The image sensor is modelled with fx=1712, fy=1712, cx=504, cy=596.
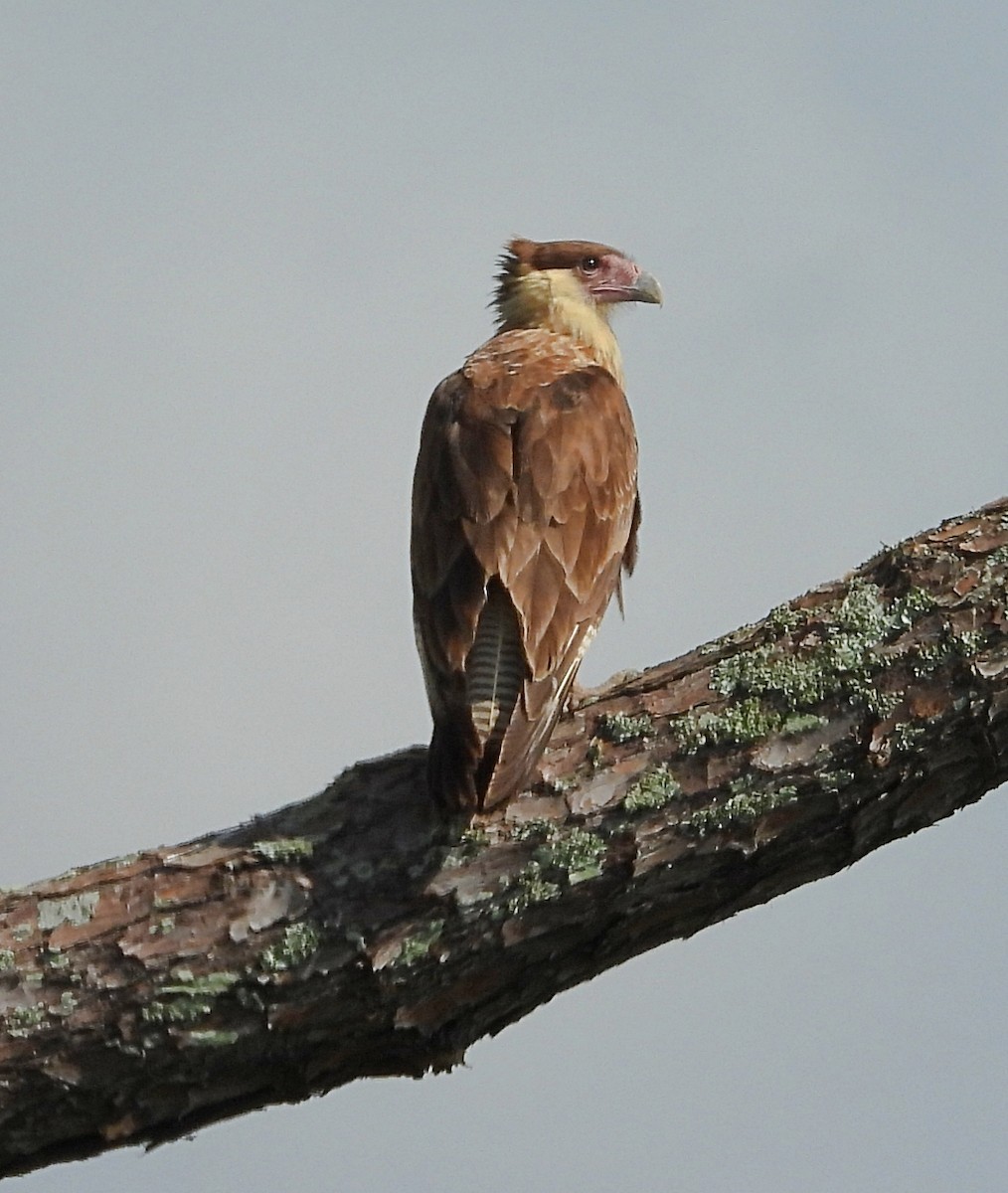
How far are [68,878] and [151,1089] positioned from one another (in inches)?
18.7

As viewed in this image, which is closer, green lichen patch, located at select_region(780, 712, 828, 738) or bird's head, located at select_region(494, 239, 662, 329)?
green lichen patch, located at select_region(780, 712, 828, 738)

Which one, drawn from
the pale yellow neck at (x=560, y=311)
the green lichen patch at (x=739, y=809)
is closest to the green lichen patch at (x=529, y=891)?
the green lichen patch at (x=739, y=809)

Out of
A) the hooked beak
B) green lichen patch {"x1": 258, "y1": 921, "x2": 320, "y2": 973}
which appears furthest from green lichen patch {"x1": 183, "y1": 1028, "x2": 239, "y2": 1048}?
the hooked beak

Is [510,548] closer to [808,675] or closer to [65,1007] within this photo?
[808,675]

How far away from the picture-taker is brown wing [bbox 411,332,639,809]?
12.0 feet

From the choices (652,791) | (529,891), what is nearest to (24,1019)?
(529,891)

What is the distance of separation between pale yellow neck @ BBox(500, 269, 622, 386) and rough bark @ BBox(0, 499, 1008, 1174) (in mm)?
3006

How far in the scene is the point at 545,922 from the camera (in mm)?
3352

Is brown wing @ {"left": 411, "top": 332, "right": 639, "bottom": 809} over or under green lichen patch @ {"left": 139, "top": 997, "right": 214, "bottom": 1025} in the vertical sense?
over

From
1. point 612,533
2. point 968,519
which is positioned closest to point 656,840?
point 968,519

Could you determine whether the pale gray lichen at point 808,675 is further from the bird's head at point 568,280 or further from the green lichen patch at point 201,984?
the bird's head at point 568,280

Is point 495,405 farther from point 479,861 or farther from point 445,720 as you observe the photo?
point 479,861

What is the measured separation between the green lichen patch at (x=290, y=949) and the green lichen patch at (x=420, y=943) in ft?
0.58

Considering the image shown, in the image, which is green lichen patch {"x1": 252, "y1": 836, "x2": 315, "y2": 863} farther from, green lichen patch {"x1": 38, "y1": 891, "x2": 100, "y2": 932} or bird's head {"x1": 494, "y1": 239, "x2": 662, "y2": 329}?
bird's head {"x1": 494, "y1": 239, "x2": 662, "y2": 329}
